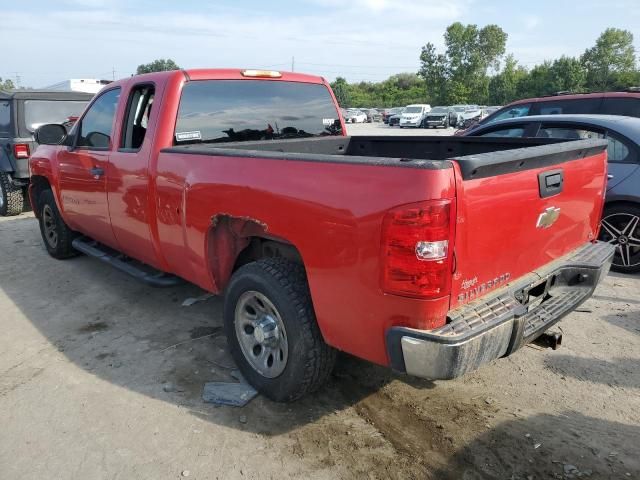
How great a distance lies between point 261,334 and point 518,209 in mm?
1644

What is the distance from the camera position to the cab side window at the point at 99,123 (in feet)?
14.6

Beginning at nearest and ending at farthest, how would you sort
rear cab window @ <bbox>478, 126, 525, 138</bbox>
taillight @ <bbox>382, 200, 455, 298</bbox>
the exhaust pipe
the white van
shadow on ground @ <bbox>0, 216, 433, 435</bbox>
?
taillight @ <bbox>382, 200, 455, 298</bbox> < the exhaust pipe < shadow on ground @ <bbox>0, 216, 433, 435</bbox> < rear cab window @ <bbox>478, 126, 525, 138</bbox> < the white van

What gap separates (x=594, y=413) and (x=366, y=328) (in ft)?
5.43

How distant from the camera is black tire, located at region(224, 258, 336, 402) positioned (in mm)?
2820

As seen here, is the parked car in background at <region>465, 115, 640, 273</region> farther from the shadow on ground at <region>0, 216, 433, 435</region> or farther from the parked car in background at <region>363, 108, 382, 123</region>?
the parked car in background at <region>363, 108, 382, 123</region>

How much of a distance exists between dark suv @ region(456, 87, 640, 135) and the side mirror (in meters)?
5.19

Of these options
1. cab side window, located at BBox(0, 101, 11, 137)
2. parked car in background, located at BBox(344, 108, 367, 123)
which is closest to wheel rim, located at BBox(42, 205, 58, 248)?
cab side window, located at BBox(0, 101, 11, 137)

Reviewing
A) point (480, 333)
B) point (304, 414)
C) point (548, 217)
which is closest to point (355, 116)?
point (548, 217)

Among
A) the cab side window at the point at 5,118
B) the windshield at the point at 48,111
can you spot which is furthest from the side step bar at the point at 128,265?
the cab side window at the point at 5,118

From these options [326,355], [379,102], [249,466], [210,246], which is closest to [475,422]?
[326,355]

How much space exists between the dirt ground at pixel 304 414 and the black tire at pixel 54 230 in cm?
169

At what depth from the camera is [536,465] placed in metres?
2.58

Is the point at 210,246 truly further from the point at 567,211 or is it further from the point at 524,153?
the point at 567,211

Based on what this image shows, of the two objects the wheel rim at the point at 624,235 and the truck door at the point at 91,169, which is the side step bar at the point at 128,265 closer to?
the truck door at the point at 91,169
